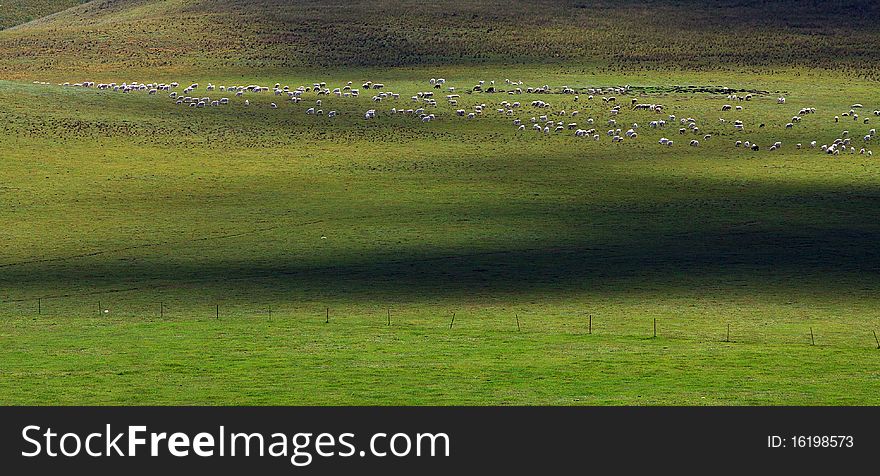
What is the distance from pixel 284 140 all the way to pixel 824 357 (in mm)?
50147

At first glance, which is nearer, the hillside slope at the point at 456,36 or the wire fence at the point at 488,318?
the wire fence at the point at 488,318

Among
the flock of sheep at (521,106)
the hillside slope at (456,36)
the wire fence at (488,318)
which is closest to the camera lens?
the wire fence at (488,318)

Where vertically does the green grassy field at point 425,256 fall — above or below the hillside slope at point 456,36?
below

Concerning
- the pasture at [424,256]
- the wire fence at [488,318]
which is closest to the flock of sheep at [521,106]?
the pasture at [424,256]

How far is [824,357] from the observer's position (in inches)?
1374

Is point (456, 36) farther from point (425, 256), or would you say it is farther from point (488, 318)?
point (488, 318)

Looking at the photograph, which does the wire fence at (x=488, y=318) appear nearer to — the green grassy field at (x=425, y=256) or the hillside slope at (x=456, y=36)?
the green grassy field at (x=425, y=256)

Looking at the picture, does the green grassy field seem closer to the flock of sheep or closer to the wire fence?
the wire fence

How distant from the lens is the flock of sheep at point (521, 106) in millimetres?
83062

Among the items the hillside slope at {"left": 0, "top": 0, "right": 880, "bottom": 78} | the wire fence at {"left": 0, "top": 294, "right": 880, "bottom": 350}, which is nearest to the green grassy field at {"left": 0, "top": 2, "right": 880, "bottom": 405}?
the wire fence at {"left": 0, "top": 294, "right": 880, "bottom": 350}

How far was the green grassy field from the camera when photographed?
3300cm

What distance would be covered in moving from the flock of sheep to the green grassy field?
2.87 feet

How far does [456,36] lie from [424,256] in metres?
79.8

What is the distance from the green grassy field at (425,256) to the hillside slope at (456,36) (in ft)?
77.4
